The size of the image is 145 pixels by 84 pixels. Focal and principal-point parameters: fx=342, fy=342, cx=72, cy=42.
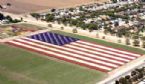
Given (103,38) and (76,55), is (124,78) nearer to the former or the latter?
(76,55)

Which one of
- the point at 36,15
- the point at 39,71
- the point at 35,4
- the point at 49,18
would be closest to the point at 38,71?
the point at 39,71

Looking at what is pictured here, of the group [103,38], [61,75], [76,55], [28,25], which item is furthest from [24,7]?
[61,75]

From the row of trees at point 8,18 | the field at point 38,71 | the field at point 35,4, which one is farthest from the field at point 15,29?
the field at point 35,4

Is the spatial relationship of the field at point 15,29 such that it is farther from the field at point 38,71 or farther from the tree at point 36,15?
the field at point 38,71

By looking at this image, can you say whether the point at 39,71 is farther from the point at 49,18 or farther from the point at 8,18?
the point at 8,18

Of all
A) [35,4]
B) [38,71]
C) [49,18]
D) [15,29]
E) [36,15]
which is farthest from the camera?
[35,4]

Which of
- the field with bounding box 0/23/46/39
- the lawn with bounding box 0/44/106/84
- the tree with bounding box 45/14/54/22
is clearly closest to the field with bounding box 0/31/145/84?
the lawn with bounding box 0/44/106/84
